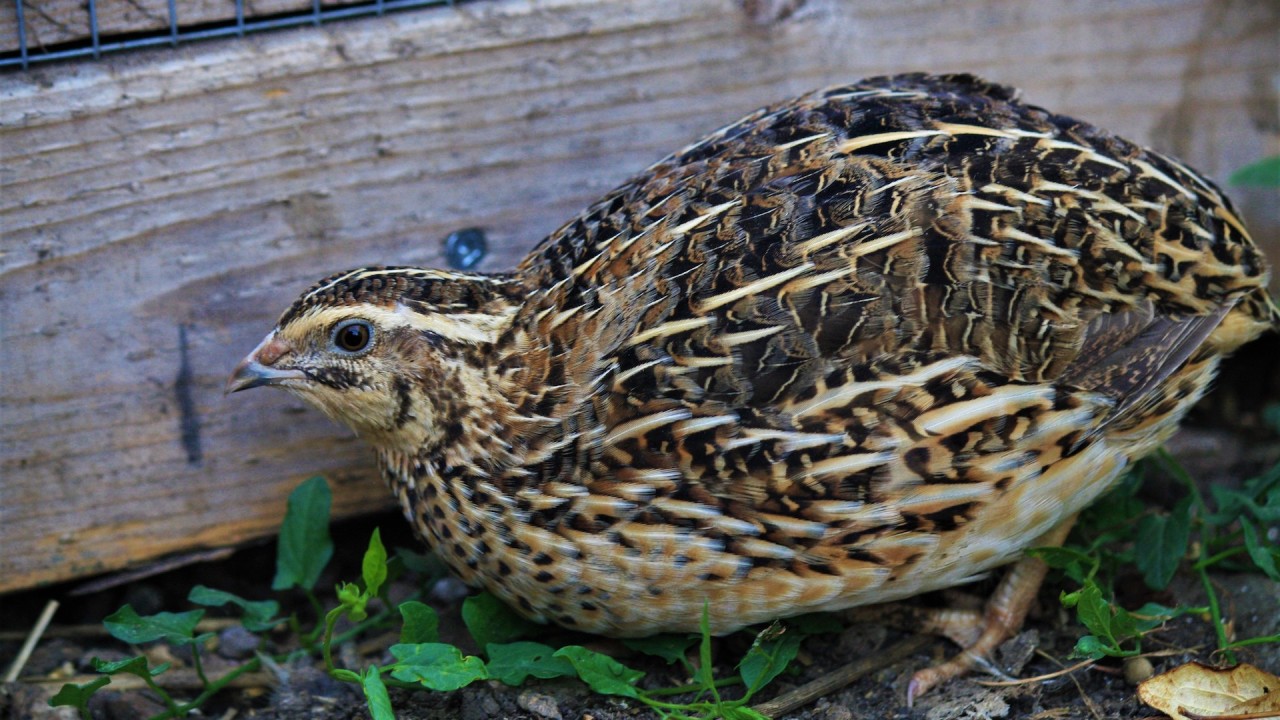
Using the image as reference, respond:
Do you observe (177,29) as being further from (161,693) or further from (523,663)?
(523,663)

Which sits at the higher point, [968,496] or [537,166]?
[537,166]

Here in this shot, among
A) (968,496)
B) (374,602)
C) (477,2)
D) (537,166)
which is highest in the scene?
(477,2)

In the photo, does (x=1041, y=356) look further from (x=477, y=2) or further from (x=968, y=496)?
(x=477, y=2)

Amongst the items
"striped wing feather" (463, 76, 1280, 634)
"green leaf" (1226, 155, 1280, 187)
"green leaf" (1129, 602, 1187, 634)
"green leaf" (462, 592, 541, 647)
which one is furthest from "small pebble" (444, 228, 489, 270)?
"green leaf" (1226, 155, 1280, 187)

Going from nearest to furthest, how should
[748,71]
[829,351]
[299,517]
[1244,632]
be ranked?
[829,351] → [1244,632] → [299,517] → [748,71]

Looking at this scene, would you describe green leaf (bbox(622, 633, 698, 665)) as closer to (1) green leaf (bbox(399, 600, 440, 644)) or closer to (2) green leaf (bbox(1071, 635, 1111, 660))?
(1) green leaf (bbox(399, 600, 440, 644))

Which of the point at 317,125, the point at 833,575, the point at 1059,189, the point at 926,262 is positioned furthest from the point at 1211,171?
the point at 317,125

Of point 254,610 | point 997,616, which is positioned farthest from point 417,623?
point 997,616
